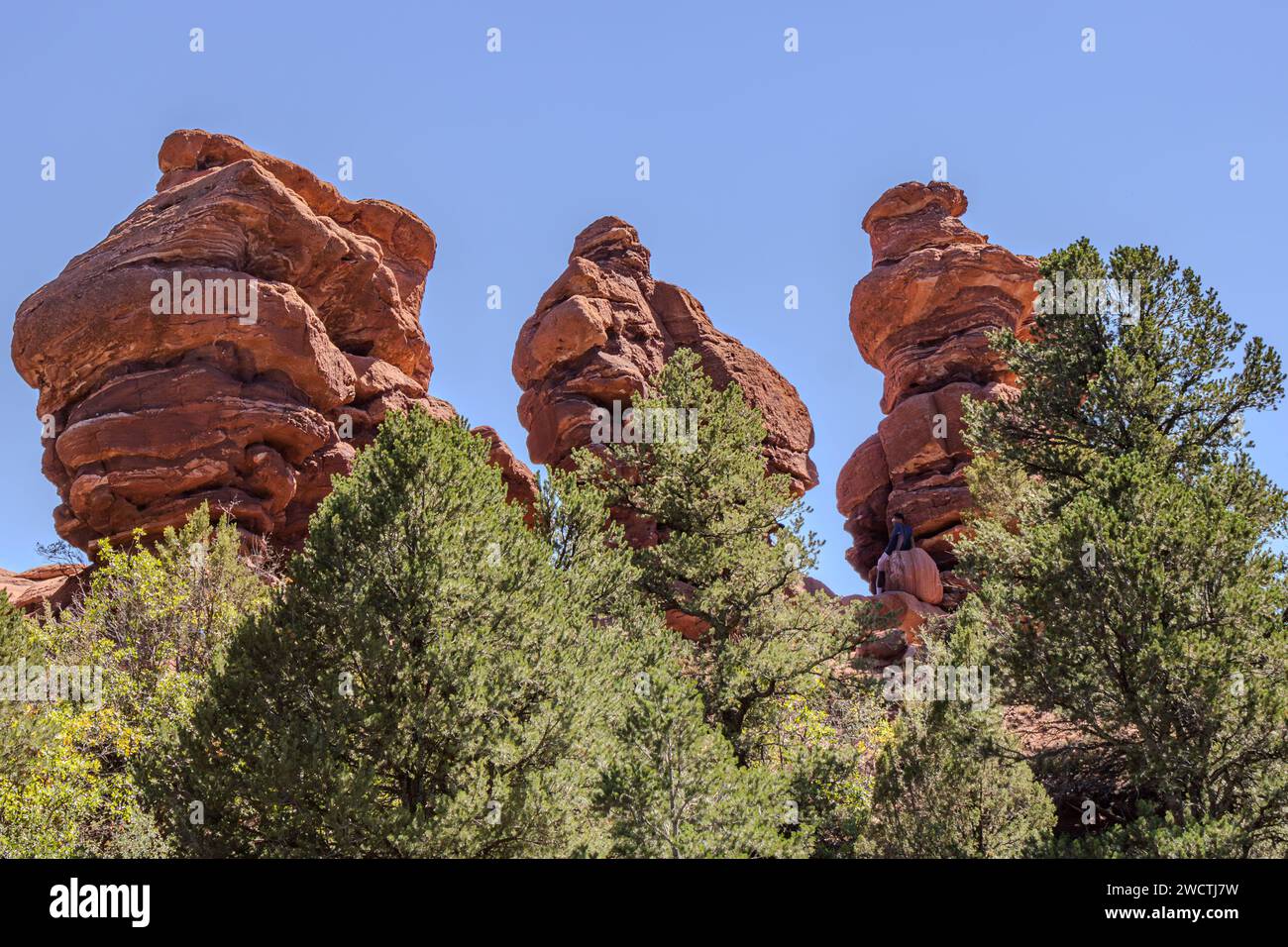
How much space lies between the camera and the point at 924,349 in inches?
1909

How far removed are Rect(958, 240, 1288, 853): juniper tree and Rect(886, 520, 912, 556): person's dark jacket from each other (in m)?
18.1

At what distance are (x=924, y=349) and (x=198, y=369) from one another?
112 feet

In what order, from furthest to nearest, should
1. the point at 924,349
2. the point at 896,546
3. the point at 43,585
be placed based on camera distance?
1. the point at 924,349
2. the point at 896,546
3. the point at 43,585

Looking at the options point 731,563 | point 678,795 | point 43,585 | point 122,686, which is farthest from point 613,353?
point 678,795

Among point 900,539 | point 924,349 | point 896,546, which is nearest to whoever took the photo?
point 900,539

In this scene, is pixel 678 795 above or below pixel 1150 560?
below

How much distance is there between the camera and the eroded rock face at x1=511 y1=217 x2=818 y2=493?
40906 millimetres

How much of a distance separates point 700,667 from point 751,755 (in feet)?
7.85

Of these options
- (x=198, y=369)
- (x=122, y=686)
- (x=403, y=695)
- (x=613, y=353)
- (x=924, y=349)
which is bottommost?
(x=403, y=695)

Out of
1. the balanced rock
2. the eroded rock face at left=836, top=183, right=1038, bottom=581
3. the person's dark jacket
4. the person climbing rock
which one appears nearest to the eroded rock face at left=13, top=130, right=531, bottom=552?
the balanced rock

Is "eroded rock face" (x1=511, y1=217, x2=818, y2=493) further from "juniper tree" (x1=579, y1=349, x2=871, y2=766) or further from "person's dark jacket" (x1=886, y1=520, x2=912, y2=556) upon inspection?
"juniper tree" (x1=579, y1=349, x2=871, y2=766)

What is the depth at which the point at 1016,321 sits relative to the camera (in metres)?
48.3

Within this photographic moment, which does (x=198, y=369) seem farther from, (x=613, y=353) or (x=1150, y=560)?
(x=1150, y=560)
